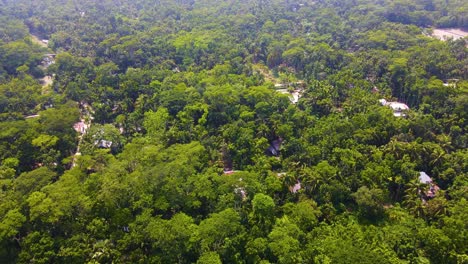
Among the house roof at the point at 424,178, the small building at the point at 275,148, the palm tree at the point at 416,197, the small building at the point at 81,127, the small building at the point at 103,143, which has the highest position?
the small building at the point at 103,143

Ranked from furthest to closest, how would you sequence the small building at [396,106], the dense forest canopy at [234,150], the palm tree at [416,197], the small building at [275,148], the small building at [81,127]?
the small building at [396,106], the small building at [81,127], the small building at [275,148], the palm tree at [416,197], the dense forest canopy at [234,150]

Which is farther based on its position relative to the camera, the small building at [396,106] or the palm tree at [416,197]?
the small building at [396,106]

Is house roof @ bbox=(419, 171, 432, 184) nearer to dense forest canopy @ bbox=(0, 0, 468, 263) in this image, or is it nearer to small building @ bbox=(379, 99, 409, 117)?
dense forest canopy @ bbox=(0, 0, 468, 263)

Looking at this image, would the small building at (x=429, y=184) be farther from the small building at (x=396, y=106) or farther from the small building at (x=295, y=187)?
the small building at (x=396, y=106)

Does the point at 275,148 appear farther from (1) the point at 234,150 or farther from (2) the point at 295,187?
(2) the point at 295,187

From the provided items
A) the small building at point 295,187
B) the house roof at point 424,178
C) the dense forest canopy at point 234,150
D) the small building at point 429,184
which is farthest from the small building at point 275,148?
the small building at point 429,184

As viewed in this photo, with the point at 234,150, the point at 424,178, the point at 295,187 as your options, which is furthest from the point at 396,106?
the point at 234,150

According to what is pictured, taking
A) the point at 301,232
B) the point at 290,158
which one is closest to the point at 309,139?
the point at 290,158

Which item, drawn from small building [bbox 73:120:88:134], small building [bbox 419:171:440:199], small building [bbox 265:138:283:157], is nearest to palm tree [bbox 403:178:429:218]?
small building [bbox 419:171:440:199]

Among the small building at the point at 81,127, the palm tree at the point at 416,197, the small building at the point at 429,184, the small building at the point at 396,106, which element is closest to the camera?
the palm tree at the point at 416,197
